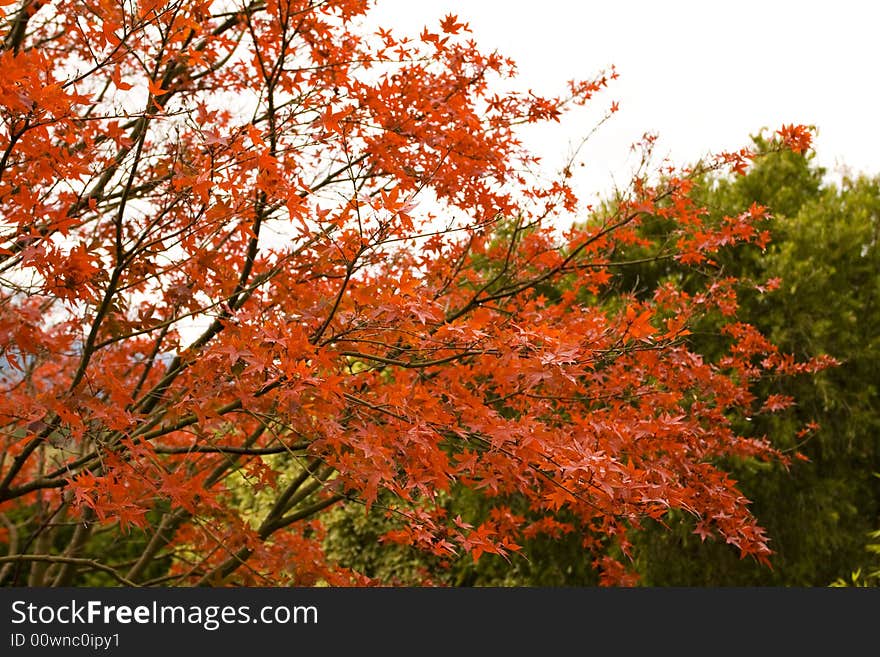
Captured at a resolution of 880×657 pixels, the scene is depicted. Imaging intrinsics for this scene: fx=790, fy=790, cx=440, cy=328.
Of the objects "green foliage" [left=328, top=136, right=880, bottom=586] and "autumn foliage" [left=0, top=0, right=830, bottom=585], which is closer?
"autumn foliage" [left=0, top=0, right=830, bottom=585]

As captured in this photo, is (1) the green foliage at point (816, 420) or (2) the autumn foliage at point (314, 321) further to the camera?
(1) the green foliage at point (816, 420)

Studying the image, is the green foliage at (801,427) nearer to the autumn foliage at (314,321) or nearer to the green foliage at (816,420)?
the green foliage at (816,420)

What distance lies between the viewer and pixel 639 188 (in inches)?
187

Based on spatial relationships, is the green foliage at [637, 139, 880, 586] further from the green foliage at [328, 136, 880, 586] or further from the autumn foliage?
the autumn foliage

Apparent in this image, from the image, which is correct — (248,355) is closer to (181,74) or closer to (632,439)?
(632,439)

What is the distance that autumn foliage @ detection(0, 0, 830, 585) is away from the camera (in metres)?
2.70

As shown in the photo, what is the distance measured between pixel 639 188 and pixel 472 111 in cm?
120

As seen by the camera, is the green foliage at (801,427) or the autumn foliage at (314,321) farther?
the green foliage at (801,427)

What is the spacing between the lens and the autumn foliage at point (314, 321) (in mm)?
2703

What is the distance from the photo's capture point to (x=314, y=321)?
3.12m

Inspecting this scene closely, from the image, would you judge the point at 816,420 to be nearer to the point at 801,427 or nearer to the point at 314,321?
the point at 801,427

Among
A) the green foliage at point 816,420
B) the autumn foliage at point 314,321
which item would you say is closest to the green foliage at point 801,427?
the green foliage at point 816,420

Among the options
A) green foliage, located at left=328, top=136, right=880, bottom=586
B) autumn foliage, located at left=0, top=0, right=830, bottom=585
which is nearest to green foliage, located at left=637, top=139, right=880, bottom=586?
green foliage, located at left=328, top=136, right=880, bottom=586

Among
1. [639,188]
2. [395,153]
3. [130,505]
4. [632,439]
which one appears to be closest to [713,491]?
[632,439]
